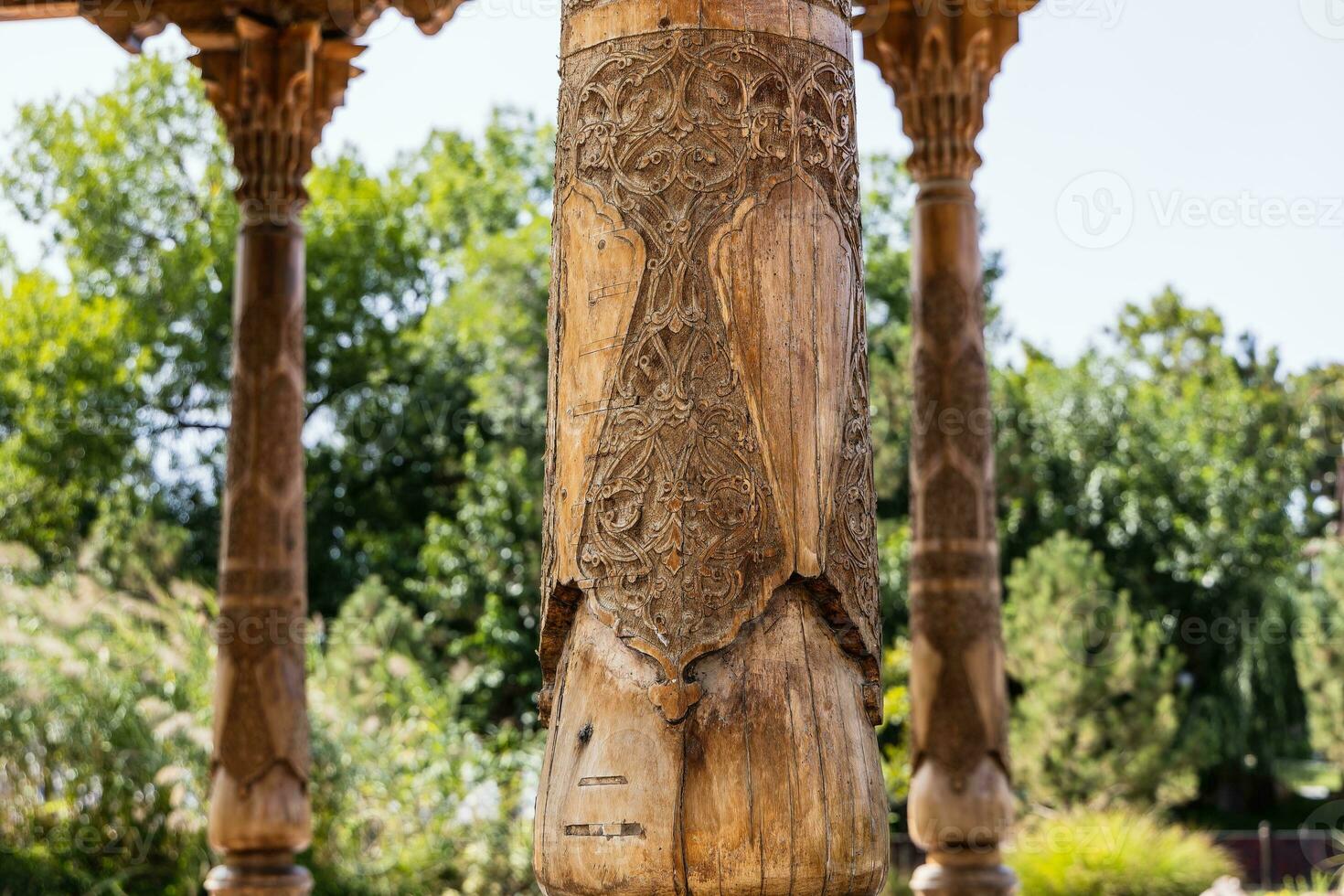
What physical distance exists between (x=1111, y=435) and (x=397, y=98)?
476 inches

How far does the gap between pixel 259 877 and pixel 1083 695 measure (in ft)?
41.3

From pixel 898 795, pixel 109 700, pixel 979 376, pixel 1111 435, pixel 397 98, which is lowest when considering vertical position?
pixel 898 795

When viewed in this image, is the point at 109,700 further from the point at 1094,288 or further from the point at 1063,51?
the point at 1094,288

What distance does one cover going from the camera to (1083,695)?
58.3 feet

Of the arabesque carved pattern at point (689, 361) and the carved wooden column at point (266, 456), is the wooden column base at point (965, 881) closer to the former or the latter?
the carved wooden column at point (266, 456)

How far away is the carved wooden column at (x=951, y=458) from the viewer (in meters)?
6.48

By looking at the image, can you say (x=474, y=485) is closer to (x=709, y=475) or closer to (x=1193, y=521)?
(x=1193, y=521)

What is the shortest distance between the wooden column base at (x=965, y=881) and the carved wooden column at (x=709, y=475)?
4.33 metres

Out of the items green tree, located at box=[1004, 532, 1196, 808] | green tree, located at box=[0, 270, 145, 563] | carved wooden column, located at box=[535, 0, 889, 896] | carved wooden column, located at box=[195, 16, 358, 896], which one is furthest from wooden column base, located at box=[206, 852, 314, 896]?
green tree, located at box=[0, 270, 145, 563]

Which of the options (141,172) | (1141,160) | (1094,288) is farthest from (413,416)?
(1094,288)

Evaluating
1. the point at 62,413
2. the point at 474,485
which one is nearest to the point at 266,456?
the point at 474,485

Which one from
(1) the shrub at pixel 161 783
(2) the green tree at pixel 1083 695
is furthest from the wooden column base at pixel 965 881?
(2) the green tree at pixel 1083 695

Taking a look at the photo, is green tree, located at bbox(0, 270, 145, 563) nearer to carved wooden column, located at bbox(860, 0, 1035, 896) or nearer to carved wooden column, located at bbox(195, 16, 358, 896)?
carved wooden column, located at bbox(195, 16, 358, 896)

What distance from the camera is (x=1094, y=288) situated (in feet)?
98.1
